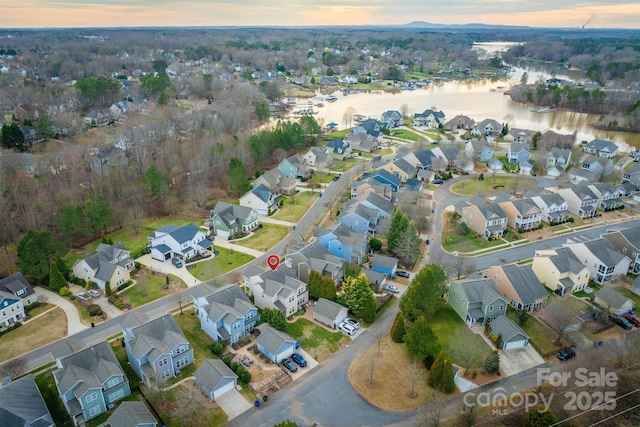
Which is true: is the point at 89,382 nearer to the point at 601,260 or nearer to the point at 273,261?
the point at 273,261

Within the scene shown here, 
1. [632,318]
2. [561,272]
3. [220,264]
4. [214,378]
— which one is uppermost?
[561,272]

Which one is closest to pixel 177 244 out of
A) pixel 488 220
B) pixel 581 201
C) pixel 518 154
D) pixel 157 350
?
pixel 157 350

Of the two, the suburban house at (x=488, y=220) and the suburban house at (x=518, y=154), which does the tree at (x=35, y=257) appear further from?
the suburban house at (x=518, y=154)

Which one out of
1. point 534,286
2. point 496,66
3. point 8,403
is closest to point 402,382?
point 534,286

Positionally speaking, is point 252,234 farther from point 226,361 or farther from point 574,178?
point 574,178

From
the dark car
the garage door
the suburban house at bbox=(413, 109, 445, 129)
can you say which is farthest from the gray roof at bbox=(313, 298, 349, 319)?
the suburban house at bbox=(413, 109, 445, 129)

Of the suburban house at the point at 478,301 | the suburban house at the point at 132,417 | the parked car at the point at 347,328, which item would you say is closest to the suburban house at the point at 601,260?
the suburban house at the point at 478,301
